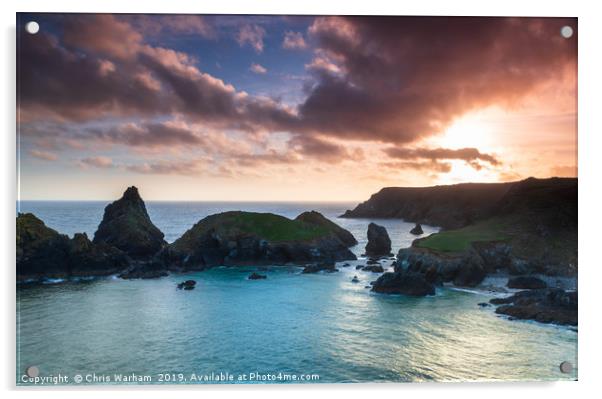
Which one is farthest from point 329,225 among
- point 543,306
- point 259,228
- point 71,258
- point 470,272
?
point 543,306

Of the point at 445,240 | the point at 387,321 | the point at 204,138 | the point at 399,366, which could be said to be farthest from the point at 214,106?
the point at 445,240

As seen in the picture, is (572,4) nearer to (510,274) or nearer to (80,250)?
(510,274)

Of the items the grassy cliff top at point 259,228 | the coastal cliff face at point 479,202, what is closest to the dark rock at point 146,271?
the grassy cliff top at point 259,228

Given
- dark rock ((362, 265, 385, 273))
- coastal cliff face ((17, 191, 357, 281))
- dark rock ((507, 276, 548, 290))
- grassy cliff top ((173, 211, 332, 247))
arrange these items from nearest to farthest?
dark rock ((507, 276, 548, 290))
dark rock ((362, 265, 385, 273))
coastal cliff face ((17, 191, 357, 281))
grassy cliff top ((173, 211, 332, 247))

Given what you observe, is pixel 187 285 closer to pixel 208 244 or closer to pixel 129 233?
pixel 208 244

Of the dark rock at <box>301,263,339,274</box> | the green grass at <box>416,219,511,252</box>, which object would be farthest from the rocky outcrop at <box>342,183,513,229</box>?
the dark rock at <box>301,263,339,274</box>

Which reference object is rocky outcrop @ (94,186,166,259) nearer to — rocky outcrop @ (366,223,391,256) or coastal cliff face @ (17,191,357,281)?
coastal cliff face @ (17,191,357,281)
